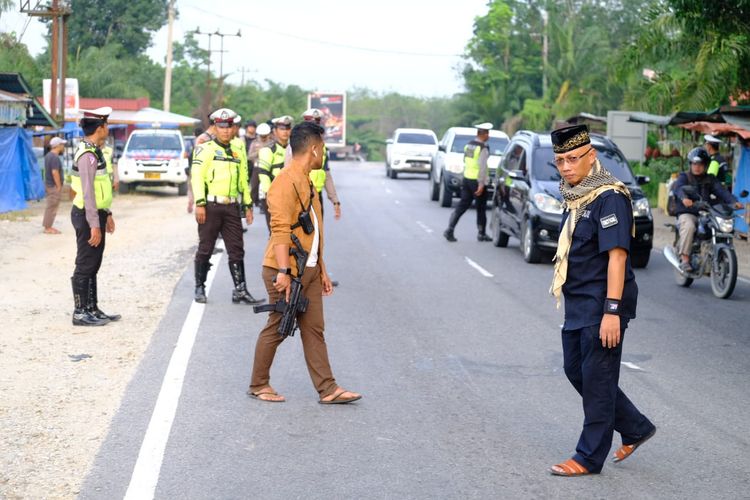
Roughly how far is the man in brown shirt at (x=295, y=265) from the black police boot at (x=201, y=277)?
162 inches

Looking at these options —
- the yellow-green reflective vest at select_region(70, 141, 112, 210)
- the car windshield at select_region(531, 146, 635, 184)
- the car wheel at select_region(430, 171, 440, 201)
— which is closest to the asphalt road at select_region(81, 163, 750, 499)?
the yellow-green reflective vest at select_region(70, 141, 112, 210)

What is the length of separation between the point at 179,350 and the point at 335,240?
9.80 meters

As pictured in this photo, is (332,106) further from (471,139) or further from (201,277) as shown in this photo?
(201,277)

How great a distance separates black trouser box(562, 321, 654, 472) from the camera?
18.6 ft

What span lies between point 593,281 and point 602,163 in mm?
10719

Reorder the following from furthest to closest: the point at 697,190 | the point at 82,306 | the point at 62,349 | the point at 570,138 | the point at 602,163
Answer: the point at 602,163
the point at 697,190
the point at 82,306
the point at 62,349
the point at 570,138

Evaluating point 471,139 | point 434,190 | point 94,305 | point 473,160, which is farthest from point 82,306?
point 434,190

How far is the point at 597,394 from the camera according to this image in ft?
18.7

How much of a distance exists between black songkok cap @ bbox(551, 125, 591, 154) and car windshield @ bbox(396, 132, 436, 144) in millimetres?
35732

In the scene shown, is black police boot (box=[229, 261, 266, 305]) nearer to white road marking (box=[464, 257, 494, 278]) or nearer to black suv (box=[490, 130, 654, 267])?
white road marking (box=[464, 257, 494, 278])

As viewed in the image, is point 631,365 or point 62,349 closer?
point 631,365

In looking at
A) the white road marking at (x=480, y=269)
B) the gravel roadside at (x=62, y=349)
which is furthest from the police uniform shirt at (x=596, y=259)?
the white road marking at (x=480, y=269)

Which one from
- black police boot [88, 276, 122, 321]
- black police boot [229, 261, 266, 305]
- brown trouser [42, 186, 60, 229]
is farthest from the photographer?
brown trouser [42, 186, 60, 229]

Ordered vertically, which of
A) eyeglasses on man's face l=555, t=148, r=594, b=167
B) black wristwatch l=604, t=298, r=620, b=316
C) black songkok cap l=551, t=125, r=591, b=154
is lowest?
black wristwatch l=604, t=298, r=620, b=316
